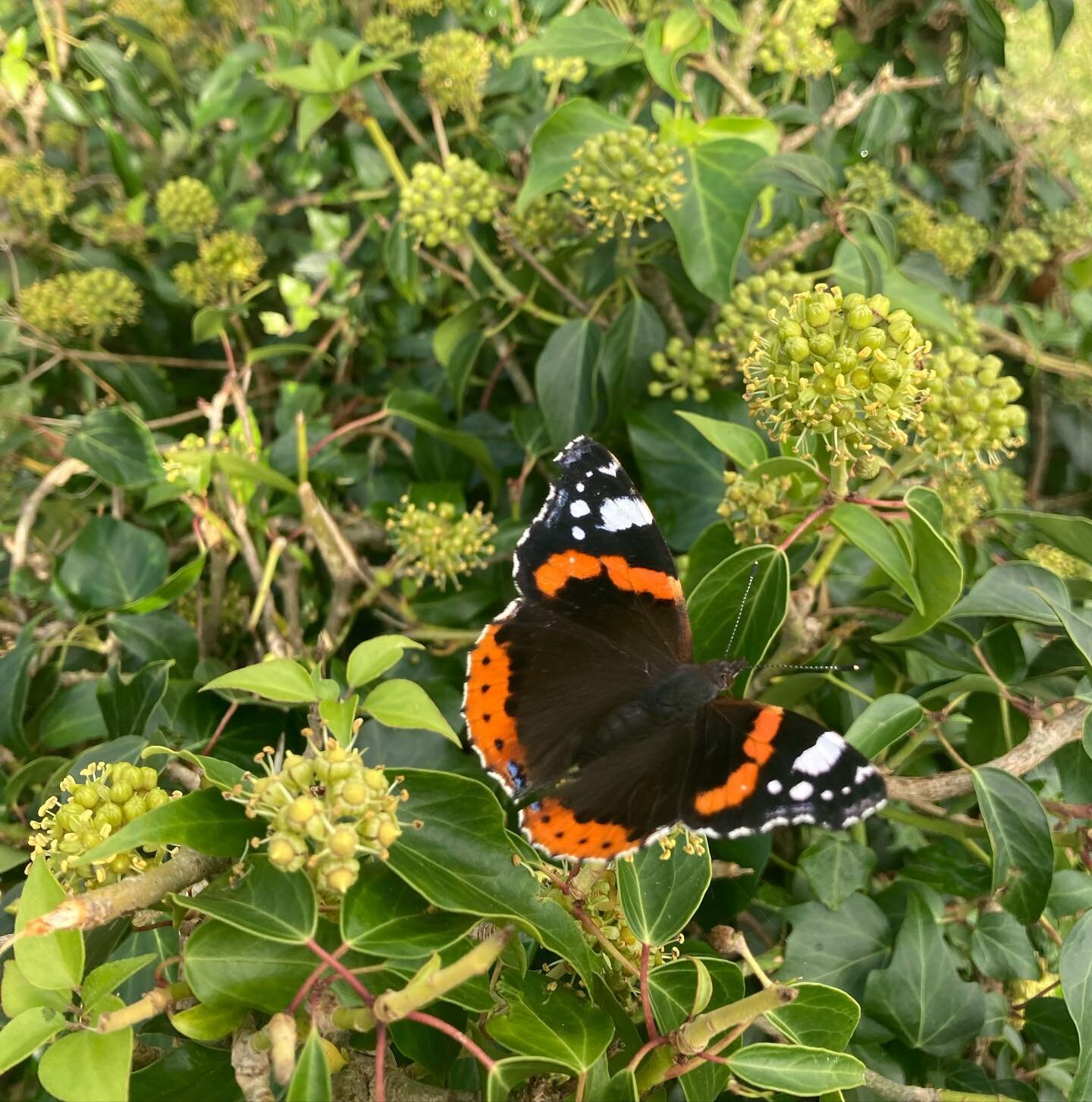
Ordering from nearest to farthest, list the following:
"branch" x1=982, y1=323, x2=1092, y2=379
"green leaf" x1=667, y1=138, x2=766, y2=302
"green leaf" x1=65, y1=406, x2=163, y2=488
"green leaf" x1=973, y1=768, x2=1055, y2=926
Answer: "green leaf" x1=973, y1=768, x2=1055, y2=926 < "green leaf" x1=667, y1=138, x2=766, y2=302 < "green leaf" x1=65, y1=406, x2=163, y2=488 < "branch" x1=982, y1=323, x2=1092, y2=379

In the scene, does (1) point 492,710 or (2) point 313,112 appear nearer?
(1) point 492,710

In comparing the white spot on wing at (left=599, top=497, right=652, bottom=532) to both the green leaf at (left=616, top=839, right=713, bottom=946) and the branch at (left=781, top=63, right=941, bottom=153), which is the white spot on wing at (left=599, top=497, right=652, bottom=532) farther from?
the branch at (left=781, top=63, right=941, bottom=153)

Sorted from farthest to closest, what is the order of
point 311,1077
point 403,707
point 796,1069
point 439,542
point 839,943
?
point 439,542, point 839,943, point 403,707, point 796,1069, point 311,1077

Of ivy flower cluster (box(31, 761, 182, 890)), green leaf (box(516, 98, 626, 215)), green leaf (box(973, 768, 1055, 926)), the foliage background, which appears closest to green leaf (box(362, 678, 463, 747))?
the foliage background

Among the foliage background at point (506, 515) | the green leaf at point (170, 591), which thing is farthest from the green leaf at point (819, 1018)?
the green leaf at point (170, 591)

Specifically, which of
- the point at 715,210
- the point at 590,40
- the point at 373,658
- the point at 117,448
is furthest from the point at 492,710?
the point at 590,40

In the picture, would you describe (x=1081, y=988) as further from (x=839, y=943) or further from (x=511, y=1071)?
(x=511, y=1071)

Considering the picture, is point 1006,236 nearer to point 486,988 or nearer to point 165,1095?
point 486,988
